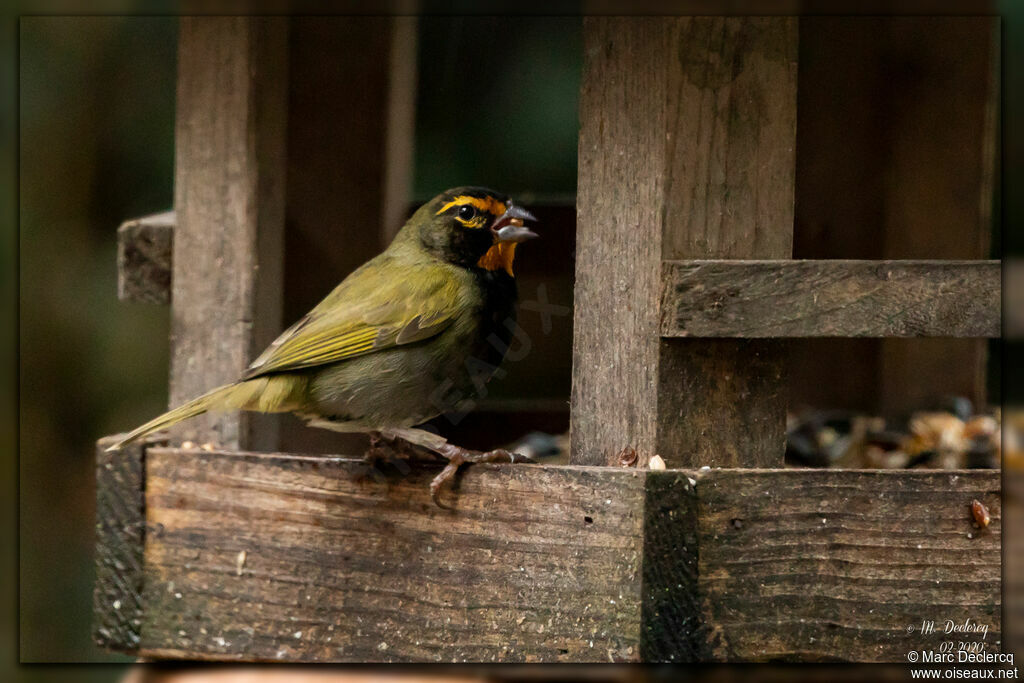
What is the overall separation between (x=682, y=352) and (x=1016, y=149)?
136 cm

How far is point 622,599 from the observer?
2.28 m

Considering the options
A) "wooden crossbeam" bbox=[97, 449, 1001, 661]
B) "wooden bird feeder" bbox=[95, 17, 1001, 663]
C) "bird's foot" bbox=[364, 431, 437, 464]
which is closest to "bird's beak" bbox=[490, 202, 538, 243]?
"wooden bird feeder" bbox=[95, 17, 1001, 663]

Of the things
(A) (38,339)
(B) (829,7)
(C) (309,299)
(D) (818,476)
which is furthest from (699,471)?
(A) (38,339)

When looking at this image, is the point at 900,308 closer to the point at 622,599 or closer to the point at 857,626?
the point at 857,626

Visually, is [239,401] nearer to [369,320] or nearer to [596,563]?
[369,320]

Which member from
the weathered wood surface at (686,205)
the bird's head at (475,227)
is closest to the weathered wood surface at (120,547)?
the bird's head at (475,227)

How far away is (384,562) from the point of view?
2.66 meters

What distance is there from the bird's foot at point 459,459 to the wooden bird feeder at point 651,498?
0.04m

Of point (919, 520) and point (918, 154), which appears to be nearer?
point (919, 520)

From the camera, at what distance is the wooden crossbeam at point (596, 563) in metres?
2.28

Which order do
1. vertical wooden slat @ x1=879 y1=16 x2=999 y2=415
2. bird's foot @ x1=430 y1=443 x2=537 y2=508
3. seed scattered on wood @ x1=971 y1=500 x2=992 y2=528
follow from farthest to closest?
vertical wooden slat @ x1=879 y1=16 x2=999 y2=415 → bird's foot @ x1=430 y1=443 x2=537 y2=508 → seed scattered on wood @ x1=971 y1=500 x2=992 y2=528

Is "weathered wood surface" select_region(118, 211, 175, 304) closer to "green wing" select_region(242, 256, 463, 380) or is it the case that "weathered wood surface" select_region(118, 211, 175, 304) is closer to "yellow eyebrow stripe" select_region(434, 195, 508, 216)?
"green wing" select_region(242, 256, 463, 380)

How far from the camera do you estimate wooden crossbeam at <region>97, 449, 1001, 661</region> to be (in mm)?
2279

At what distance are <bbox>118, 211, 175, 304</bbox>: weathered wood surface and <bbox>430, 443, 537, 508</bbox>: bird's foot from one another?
1.01 metres
